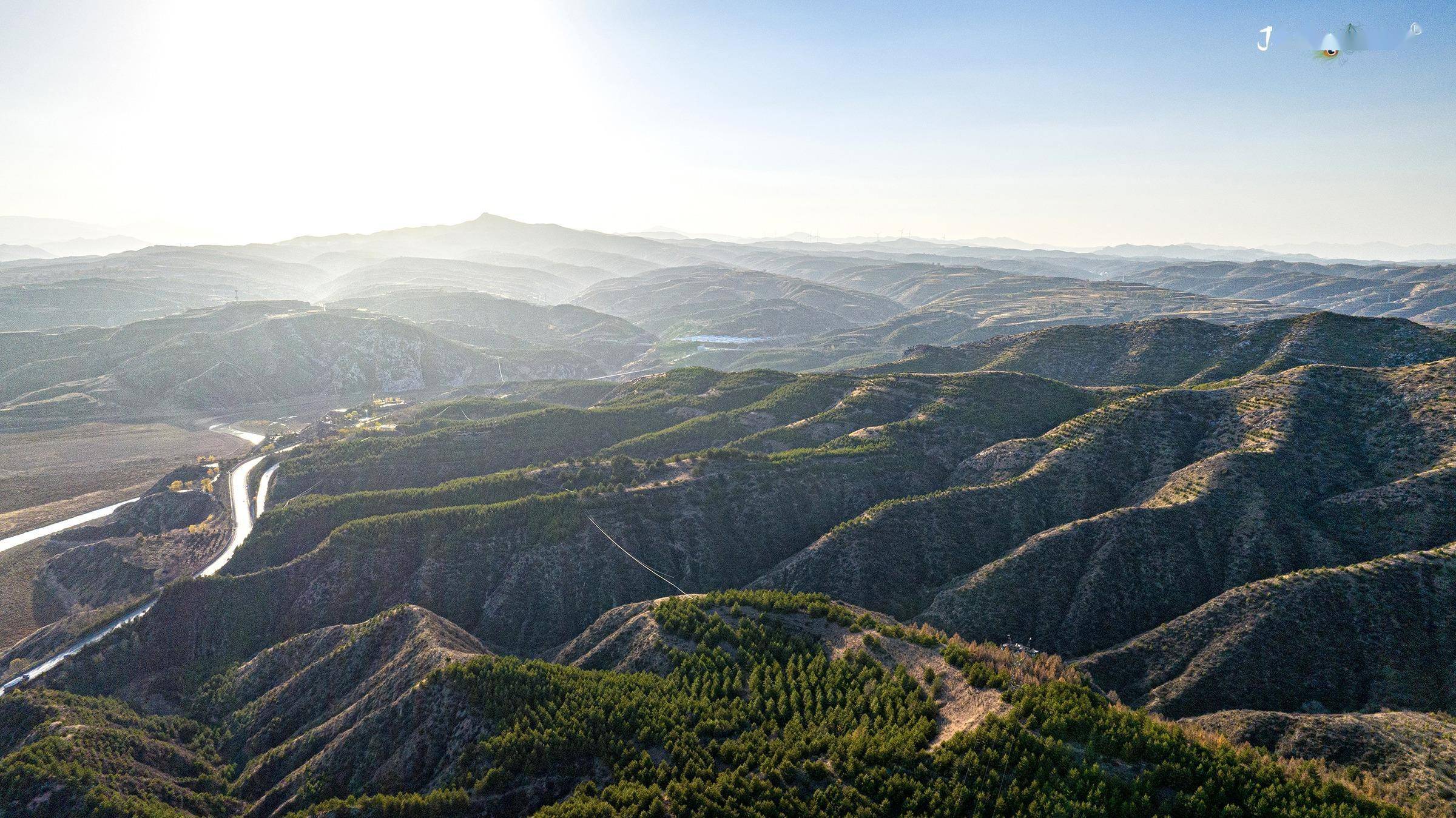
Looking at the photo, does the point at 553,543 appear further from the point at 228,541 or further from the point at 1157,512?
the point at 1157,512

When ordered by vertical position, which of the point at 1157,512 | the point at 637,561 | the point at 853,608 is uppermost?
the point at 1157,512

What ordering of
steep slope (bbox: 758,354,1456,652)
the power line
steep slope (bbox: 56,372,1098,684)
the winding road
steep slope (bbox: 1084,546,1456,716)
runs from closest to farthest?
steep slope (bbox: 1084,546,1456,716)
steep slope (bbox: 758,354,1456,652)
the winding road
steep slope (bbox: 56,372,1098,684)
the power line

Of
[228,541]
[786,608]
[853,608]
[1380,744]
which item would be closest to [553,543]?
[786,608]

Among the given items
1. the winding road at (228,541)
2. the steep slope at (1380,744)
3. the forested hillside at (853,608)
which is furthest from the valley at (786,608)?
the winding road at (228,541)

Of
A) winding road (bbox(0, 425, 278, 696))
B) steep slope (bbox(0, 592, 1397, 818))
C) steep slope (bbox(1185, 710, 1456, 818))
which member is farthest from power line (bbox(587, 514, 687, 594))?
steep slope (bbox(1185, 710, 1456, 818))

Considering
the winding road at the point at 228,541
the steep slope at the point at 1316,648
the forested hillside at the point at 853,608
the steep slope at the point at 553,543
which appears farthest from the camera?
the steep slope at the point at 553,543

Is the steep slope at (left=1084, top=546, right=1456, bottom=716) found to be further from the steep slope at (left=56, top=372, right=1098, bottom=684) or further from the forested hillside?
the steep slope at (left=56, top=372, right=1098, bottom=684)

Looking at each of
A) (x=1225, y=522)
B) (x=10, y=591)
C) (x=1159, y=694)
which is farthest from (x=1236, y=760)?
(x=10, y=591)

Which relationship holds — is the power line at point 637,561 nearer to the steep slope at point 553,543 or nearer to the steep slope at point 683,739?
the steep slope at point 553,543

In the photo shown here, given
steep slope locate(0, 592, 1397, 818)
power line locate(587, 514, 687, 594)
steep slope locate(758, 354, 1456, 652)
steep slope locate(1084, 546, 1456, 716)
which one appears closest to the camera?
steep slope locate(0, 592, 1397, 818)
